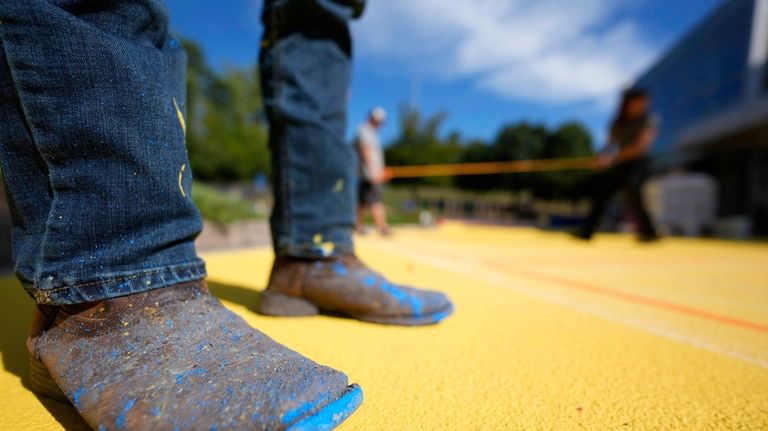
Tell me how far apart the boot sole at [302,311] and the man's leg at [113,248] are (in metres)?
0.41

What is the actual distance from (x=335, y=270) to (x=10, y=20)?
2.46 feet

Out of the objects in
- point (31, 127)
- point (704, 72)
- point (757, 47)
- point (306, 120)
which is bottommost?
point (31, 127)

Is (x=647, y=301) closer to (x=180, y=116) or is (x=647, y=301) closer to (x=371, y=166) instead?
(x=180, y=116)

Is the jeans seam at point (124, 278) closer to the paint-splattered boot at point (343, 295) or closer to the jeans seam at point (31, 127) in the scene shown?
the jeans seam at point (31, 127)

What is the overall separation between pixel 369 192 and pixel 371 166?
0.39 m

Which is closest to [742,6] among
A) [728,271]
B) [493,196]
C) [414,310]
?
[493,196]

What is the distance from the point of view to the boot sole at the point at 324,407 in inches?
17.6

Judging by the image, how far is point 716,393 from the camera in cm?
64

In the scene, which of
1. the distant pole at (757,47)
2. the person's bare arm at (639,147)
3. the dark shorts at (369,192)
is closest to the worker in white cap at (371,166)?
the dark shorts at (369,192)

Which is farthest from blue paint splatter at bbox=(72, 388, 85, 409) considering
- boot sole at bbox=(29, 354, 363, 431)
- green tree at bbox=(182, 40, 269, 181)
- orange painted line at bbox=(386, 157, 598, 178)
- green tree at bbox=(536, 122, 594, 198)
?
green tree at bbox=(536, 122, 594, 198)

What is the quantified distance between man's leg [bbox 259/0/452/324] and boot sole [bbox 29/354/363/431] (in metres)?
0.45

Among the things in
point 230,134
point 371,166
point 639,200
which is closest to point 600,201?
point 639,200

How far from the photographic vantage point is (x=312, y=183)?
1005mm

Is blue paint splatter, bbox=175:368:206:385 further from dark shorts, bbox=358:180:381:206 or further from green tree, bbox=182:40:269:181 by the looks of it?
green tree, bbox=182:40:269:181
